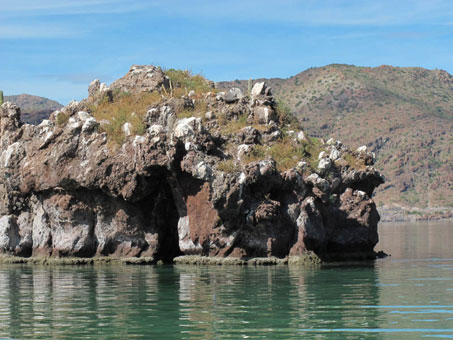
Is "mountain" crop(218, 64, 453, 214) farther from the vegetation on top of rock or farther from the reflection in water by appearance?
the reflection in water

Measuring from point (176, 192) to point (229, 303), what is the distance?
13.4 m

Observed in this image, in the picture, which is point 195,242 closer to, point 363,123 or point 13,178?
point 13,178

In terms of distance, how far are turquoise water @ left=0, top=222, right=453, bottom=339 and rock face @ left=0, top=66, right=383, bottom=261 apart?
252 cm

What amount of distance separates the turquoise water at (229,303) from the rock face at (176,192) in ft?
8.28

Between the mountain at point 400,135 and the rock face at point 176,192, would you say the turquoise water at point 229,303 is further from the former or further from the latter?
the mountain at point 400,135

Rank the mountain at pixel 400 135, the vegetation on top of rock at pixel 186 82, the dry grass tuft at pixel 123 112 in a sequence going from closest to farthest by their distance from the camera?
1. the dry grass tuft at pixel 123 112
2. the vegetation on top of rock at pixel 186 82
3. the mountain at pixel 400 135

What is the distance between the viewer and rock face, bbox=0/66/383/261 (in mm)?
31469

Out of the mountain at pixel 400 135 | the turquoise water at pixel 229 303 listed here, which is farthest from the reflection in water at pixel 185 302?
the mountain at pixel 400 135

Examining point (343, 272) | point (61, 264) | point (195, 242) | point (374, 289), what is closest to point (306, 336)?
point (374, 289)

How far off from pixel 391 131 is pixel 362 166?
140 m

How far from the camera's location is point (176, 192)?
3262 centimetres

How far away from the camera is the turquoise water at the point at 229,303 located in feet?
51.4

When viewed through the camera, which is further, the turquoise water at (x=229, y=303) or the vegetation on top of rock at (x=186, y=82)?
the vegetation on top of rock at (x=186, y=82)

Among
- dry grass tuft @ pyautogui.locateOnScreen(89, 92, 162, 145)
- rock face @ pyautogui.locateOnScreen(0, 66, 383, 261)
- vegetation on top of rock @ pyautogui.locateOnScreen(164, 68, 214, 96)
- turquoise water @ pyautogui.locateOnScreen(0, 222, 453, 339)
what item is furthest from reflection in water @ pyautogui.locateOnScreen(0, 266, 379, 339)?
vegetation on top of rock @ pyautogui.locateOnScreen(164, 68, 214, 96)
